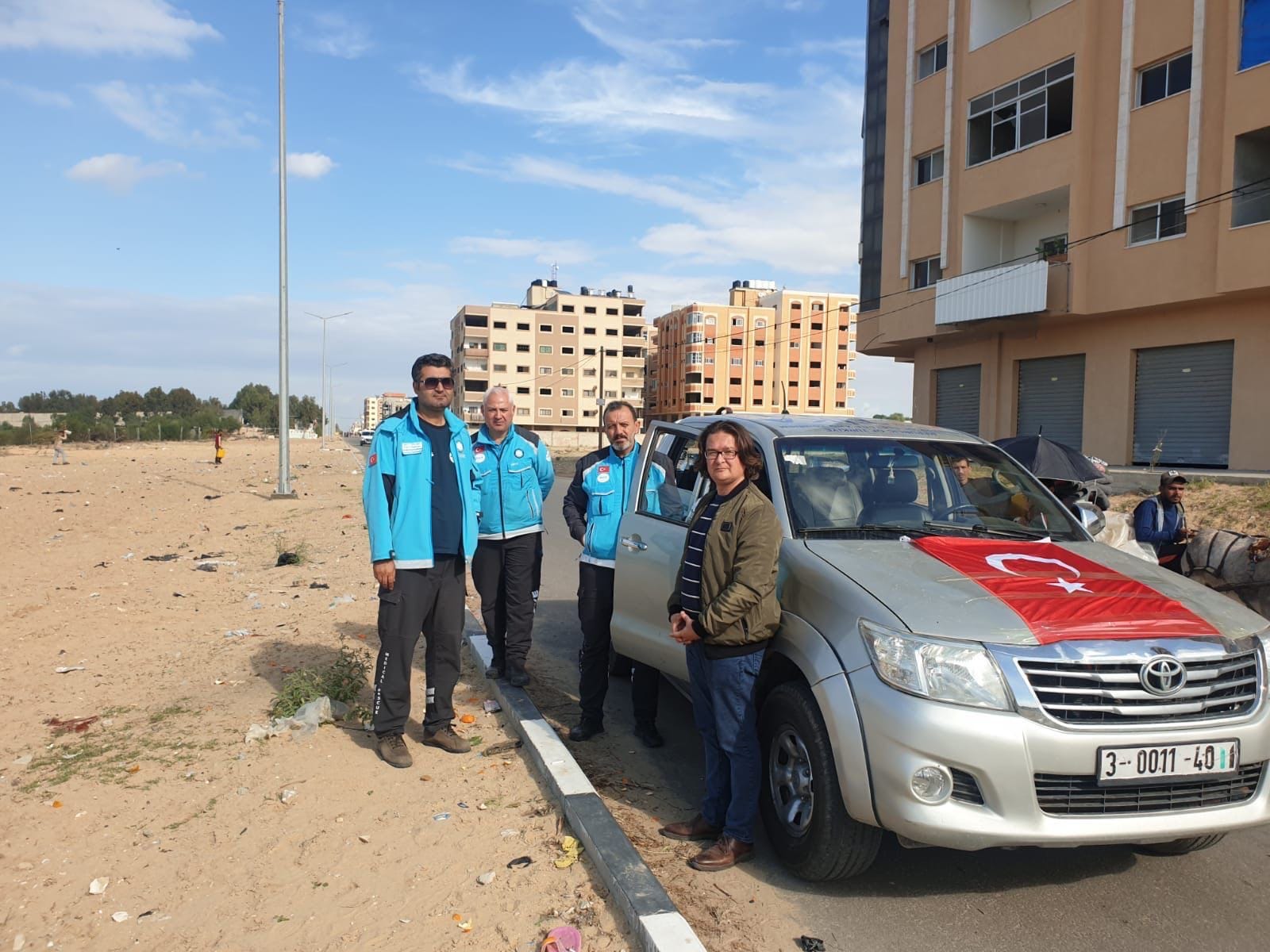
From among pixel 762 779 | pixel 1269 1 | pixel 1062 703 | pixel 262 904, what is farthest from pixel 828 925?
pixel 1269 1

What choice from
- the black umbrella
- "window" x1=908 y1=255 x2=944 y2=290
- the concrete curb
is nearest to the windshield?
the concrete curb

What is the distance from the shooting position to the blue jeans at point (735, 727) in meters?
3.70

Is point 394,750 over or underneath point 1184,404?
underneath

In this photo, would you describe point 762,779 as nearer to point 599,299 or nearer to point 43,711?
point 43,711

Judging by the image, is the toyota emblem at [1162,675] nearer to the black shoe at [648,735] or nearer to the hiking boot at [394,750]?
the black shoe at [648,735]

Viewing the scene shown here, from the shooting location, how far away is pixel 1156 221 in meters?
20.0

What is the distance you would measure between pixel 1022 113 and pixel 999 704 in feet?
79.0

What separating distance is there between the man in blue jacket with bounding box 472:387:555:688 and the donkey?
5962 mm

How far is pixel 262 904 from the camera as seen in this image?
3434 mm

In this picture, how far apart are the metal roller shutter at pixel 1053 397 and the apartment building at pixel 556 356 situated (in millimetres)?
76059

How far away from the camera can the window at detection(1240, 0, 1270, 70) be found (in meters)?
17.3

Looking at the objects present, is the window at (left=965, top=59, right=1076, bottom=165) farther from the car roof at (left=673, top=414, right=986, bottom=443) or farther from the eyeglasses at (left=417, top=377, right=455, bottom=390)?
the eyeglasses at (left=417, top=377, right=455, bottom=390)

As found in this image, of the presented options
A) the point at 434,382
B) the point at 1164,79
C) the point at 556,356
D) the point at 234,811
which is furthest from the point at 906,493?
the point at 556,356

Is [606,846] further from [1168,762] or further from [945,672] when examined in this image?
[1168,762]
